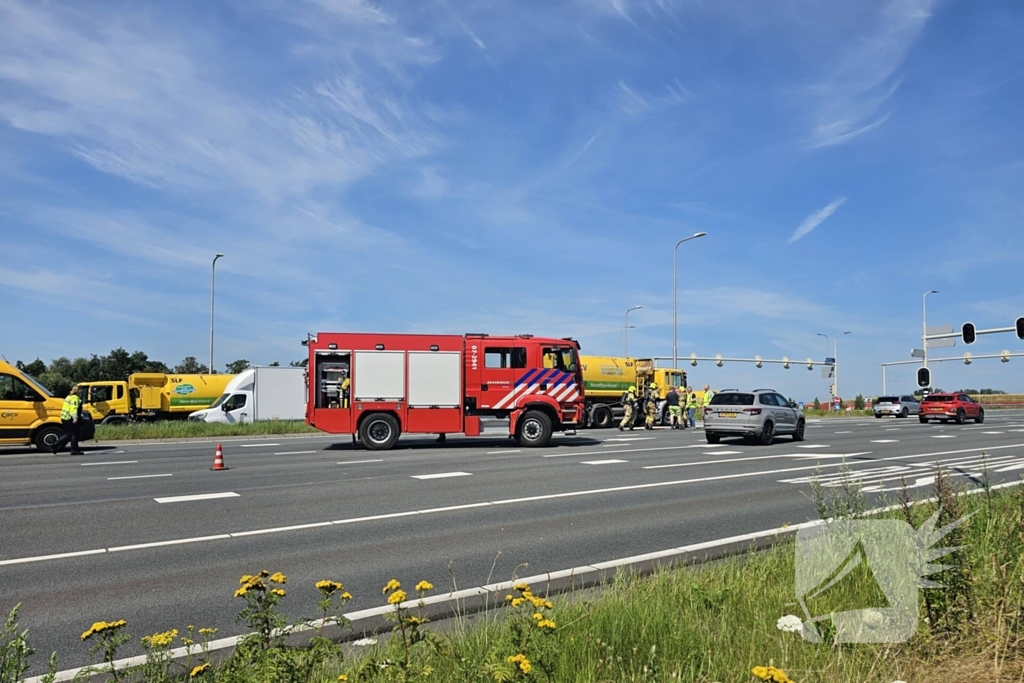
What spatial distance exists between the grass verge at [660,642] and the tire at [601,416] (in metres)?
27.3

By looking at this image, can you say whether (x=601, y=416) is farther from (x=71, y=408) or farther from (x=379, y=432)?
(x=71, y=408)

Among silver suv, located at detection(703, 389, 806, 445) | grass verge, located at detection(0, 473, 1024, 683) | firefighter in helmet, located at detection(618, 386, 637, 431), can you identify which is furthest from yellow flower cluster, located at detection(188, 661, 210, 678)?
firefighter in helmet, located at detection(618, 386, 637, 431)

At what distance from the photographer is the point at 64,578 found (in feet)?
21.9

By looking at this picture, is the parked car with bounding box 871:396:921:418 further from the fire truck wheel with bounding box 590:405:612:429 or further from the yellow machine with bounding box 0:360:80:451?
the yellow machine with bounding box 0:360:80:451

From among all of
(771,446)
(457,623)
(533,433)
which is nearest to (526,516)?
(457,623)

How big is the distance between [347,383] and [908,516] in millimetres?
17516

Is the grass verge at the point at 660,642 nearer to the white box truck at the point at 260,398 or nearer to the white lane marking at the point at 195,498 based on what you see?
the white lane marking at the point at 195,498

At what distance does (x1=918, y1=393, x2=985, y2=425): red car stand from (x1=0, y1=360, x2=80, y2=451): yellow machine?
38482mm

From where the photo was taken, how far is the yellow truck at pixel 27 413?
66.7ft

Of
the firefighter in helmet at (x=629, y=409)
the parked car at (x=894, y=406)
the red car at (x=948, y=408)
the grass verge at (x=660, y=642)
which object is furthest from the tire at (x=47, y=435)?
the parked car at (x=894, y=406)

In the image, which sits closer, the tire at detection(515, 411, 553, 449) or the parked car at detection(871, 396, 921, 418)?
the tire at detection(515, 411, 553, 449)

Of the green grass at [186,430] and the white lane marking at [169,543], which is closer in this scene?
the white lane marking at [169,543]

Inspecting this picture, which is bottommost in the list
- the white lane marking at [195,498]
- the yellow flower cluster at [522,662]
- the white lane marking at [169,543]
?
the white lane marking at [169,543]

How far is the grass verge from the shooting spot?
3348mm
